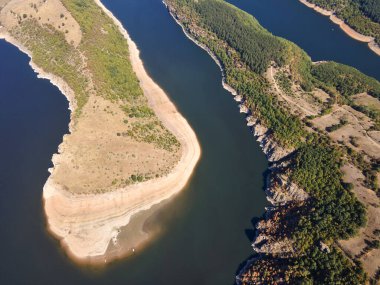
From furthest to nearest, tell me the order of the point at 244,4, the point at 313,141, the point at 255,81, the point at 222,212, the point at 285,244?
the point at 244,4
the point at 255,81
the point at 313,141
the point at 222,212
the point at 285,244

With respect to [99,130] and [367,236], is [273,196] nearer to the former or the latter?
[367,236]

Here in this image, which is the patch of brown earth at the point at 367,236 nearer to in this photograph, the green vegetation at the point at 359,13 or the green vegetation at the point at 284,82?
the green vegetation at the point at 284,82

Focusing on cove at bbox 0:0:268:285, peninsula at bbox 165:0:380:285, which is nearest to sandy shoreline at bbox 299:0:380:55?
peninsula at bbox 165:0:380:285

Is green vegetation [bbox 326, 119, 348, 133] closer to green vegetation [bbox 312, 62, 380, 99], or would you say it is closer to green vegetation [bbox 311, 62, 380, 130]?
green vegetation [bbox 311, 62, 380, 130]

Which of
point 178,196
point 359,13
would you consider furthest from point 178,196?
point 359,13

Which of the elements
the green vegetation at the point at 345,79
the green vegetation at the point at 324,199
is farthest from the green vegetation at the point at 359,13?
the green vegetation at the point at 324,199

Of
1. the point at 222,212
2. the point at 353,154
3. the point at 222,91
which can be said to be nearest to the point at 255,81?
the point at 222,91

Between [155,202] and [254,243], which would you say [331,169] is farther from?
[155,202]
